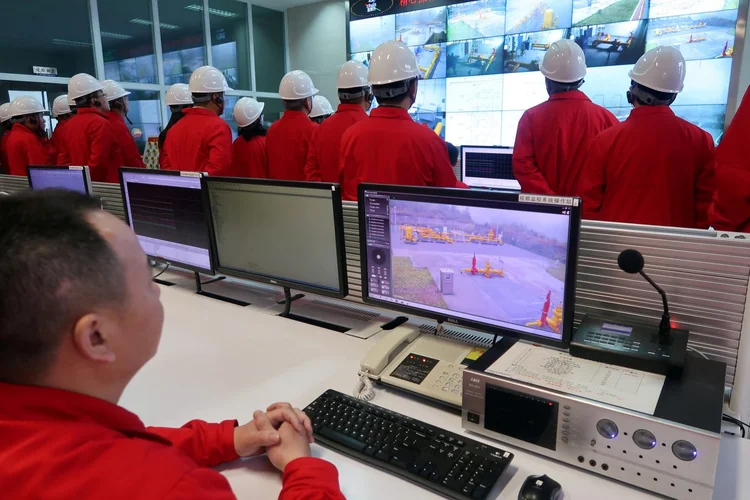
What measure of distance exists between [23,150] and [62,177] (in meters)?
2.76

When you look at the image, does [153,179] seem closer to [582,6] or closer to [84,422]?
[84,422]

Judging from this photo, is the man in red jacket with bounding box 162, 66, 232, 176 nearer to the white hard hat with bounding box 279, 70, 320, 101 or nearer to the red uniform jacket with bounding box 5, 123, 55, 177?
the white hard hat with bounding box 279, 70, 320, 101

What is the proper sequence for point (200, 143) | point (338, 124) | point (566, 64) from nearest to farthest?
point (566, 64)
point (338, 124)
point (200, 143)

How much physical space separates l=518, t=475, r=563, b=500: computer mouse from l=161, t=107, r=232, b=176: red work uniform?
2984mm

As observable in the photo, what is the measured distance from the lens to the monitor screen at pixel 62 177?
7.47 feet

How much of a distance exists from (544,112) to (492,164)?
2.89 feet

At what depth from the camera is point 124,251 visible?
62cm

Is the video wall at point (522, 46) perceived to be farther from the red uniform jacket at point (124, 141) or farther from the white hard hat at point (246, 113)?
the red uniform jacket at point (124, 141)

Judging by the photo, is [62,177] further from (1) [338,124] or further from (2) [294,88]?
(2) [294,88]

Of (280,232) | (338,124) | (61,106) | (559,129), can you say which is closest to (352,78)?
(338,124)

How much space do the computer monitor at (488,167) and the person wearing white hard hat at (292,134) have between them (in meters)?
1.14

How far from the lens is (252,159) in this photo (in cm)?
412

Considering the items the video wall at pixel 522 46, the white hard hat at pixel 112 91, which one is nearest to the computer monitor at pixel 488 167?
the video wall at pixel 522 46

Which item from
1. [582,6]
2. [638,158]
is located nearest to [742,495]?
[638,158]
